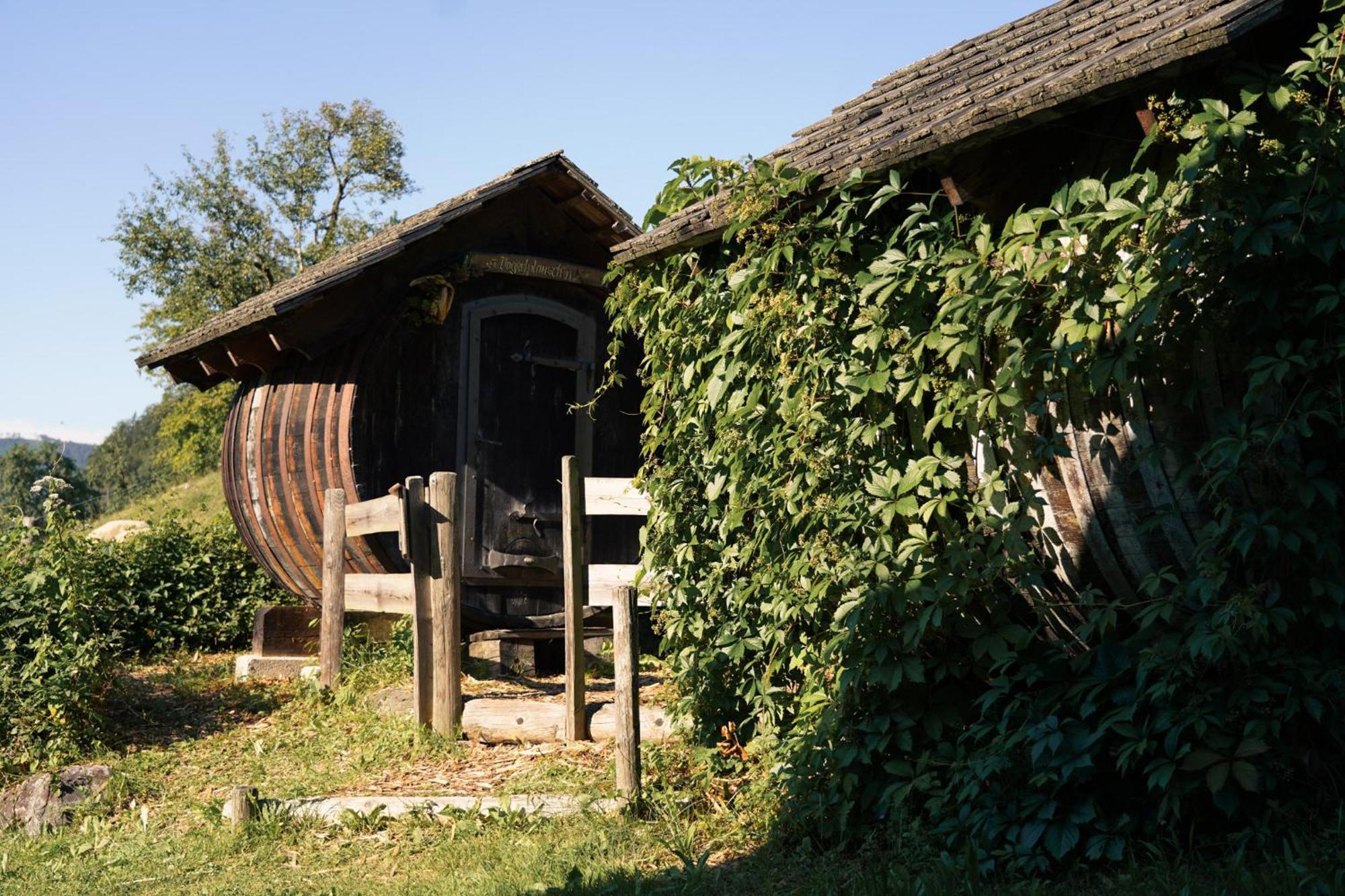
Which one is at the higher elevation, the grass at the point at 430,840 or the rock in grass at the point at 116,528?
the rock in grass at the point at 116,528

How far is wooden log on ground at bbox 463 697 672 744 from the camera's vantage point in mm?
7426

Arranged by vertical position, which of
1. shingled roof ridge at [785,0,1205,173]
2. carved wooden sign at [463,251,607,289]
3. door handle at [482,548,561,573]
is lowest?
door handle at [482,548,561,573]

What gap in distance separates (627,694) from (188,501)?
104 feet

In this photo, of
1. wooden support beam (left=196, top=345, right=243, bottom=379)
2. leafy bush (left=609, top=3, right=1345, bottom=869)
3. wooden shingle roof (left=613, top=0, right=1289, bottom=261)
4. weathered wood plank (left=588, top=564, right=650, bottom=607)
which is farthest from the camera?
wooden support beam (left=196, top=345, right=243, bottom=379)

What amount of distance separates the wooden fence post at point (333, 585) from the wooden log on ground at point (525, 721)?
1.99 m

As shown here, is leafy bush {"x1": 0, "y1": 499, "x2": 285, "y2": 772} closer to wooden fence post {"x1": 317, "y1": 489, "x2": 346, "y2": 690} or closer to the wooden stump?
wooden fence post {"x1": 317, "y1": 489, "x2": 346, "y2": 690}

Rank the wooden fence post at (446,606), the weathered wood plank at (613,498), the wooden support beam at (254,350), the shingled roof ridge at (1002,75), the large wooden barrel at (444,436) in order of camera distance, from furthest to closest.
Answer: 1. the wooden support beam at (254,350)
2. the large wooden barrel at (444,436)
3. the wooden fence post at (446,606)
4. the weathered wood plank at (613,498)
5. the shingled roof ridge at (1002,75)

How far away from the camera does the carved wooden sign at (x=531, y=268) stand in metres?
10.8

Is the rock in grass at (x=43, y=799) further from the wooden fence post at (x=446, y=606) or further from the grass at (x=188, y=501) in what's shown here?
the grass at (x=188, y=501)

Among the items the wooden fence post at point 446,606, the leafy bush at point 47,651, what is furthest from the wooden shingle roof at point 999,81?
the leafy bush at point 47,651

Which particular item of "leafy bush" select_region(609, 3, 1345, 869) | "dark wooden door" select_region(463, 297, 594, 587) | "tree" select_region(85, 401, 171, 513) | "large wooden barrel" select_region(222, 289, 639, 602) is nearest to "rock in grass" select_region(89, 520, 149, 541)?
"large wooden barrel" select_region(222, 289, 639, 602)

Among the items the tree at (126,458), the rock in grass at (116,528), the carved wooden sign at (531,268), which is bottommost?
the rock in grass at (116,528)

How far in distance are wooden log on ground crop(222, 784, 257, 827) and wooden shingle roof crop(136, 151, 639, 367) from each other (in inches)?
160

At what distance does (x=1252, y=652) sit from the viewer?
425 cm
